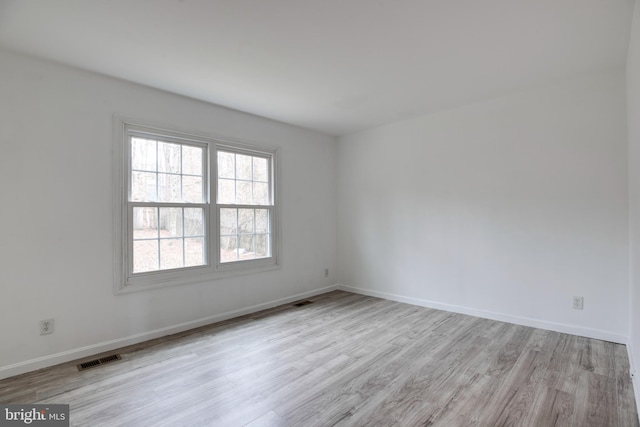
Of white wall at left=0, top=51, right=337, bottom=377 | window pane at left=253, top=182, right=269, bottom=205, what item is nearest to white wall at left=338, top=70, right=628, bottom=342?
window pane at left=253, top=182, right=269, bottom=205

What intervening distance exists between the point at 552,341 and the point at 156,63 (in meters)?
4.49

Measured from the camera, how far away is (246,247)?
4148mm

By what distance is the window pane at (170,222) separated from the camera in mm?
3384

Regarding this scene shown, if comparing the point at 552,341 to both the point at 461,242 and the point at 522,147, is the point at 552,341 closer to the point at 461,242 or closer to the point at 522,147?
the point at 461,242

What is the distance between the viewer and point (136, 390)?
2283 millimetres

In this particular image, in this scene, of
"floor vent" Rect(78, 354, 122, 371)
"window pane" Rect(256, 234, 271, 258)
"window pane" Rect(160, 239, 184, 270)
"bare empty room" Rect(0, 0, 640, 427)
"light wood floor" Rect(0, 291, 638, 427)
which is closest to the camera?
"light wood floor" Rect(0, 291, 638, 427)

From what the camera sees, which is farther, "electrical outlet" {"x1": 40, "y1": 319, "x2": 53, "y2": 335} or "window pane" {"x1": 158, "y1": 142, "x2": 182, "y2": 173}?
"window pane" {"x1": 158, "y1": 142, "x2": 182, "y2": 173}

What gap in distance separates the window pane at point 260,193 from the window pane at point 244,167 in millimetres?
159

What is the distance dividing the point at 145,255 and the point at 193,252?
506mm

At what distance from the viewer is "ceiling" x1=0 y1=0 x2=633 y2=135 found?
Answer: 6.74 ft

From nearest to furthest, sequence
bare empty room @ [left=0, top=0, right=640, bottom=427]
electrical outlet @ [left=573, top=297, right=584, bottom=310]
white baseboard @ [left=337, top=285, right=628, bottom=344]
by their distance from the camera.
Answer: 1. bare empty room @ [left=0, top=0, right=640, bottom=427]
2. white baseboard @ [left=337, top=285, right=628, bottom=344]
3. electrical outlet @ [left=573, top=297, right=584, bottom=310]

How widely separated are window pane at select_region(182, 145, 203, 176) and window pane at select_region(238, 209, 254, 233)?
74cm

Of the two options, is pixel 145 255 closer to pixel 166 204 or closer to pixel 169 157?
pixel 166 204

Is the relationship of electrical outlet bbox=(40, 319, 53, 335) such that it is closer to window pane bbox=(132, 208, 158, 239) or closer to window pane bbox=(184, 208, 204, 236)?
window pane bbox=(132, 208, 158, 239)
